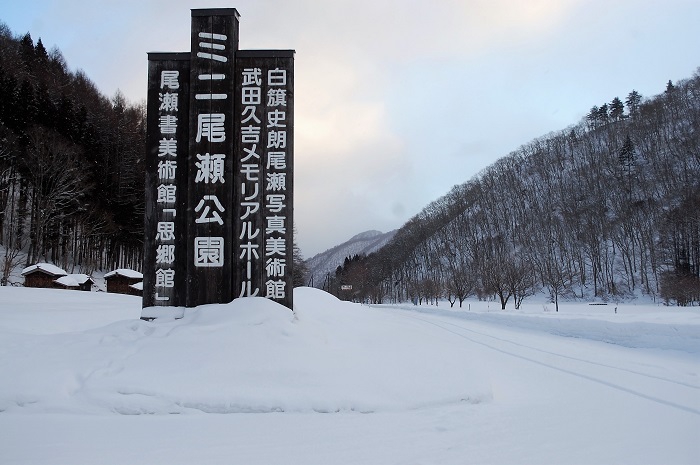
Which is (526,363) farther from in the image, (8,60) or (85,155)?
(8,60)

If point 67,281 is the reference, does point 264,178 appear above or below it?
above

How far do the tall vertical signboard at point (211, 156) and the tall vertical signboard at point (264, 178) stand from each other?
Result: 22 cm

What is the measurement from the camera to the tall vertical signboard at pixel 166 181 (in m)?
8.65

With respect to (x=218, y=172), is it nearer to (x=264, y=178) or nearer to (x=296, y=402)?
(x=264, y=178)

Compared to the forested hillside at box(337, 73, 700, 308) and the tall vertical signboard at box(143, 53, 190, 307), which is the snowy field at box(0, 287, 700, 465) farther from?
the forested hillside at box(337, 73, 700, 308)

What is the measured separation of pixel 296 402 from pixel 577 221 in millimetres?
84831

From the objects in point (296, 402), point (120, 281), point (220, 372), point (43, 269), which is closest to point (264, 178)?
point (220, 372)

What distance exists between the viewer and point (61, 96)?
1912 inches

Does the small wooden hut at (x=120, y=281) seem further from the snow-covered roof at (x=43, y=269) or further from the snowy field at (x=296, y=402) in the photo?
the snowy field at (x=296, y=402)

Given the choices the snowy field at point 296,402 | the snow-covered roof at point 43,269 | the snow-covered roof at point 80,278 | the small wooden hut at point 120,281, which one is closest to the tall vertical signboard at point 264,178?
the snowy field at point 296,402

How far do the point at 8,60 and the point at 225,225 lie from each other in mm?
56224

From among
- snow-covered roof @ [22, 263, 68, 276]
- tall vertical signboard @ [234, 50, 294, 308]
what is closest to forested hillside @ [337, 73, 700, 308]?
tall vertical signboard @ [234, 50, 294, 308]

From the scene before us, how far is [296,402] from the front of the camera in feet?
18.5

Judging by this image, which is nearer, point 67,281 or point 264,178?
point 264,178
